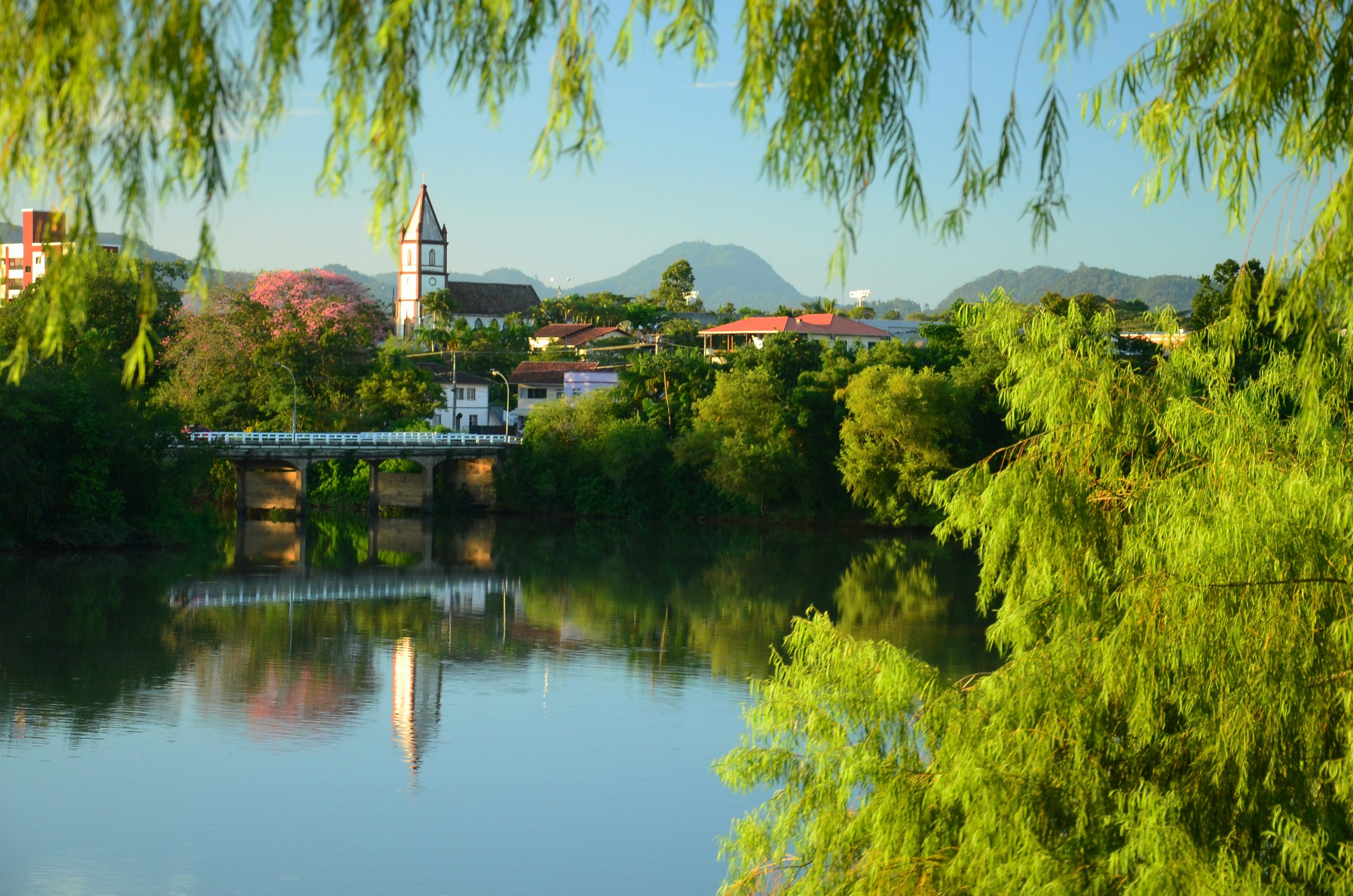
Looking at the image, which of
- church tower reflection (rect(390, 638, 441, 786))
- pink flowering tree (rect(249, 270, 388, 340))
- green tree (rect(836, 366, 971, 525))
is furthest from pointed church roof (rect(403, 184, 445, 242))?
church tower reflection (rect(390, 638, 441, 786))

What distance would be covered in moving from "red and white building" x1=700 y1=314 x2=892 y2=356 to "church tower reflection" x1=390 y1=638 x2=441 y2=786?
4919 cm

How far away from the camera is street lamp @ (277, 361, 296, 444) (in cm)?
4724

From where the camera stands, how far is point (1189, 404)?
9539 millimetres

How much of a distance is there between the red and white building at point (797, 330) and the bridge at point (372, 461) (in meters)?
21.1

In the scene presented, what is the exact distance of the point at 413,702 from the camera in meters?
19.0

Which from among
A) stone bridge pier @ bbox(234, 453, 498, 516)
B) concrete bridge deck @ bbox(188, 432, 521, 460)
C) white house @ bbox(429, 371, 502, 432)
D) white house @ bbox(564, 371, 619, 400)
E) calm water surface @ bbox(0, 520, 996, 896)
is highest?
white house @ bbox(564, 371, 619, 400)

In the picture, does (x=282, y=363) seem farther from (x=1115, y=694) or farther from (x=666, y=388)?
(x=1115, y=694)

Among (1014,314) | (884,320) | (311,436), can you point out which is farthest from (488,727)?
(884,320)

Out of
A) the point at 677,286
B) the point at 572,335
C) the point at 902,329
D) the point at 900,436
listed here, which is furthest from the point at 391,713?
the point at 677,286

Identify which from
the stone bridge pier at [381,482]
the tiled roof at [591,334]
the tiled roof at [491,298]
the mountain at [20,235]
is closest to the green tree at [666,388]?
the stone bridge pier at [381,482]

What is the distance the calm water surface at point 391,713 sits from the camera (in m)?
13.0

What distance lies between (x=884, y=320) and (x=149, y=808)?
87.3 meters

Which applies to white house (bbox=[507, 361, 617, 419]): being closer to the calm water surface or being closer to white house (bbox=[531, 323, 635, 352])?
white house (bbox=[531, 323, 635, 352])

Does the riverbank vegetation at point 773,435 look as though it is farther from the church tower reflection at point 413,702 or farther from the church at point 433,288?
the church at point 433,288
